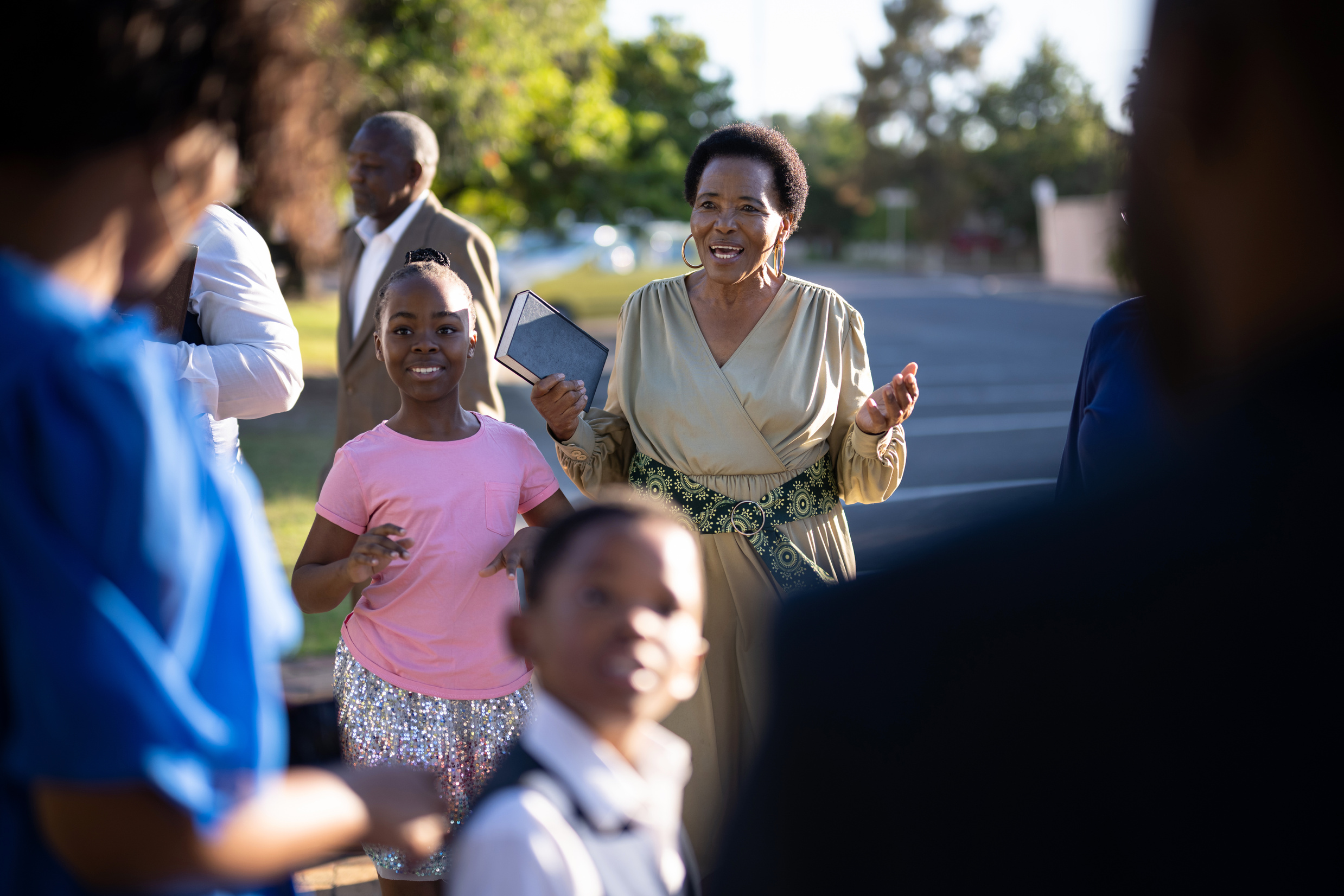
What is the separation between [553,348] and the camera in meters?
2.94

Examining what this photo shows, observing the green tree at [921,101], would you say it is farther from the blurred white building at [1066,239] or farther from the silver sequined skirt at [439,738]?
the silver sequined skirt at [439,738]

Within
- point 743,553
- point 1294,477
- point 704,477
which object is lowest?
point 743,553

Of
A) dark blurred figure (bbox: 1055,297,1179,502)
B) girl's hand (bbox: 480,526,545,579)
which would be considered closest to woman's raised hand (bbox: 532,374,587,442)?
girl's hand (bbox: 480,526,545,579)

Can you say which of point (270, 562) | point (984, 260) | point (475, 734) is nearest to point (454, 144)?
point (475, 734)

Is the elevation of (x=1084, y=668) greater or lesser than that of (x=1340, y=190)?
lesser

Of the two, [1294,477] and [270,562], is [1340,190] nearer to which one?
[1294,477]

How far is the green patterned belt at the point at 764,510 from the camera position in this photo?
3.01 metres

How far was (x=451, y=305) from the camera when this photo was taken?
108 inches

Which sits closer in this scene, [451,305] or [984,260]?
[451,305]

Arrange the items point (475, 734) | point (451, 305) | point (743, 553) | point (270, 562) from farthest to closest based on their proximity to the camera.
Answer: point (743, 553), point (451, 305), point (475, 734), point (270, 562)

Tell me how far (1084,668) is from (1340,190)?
0.38m

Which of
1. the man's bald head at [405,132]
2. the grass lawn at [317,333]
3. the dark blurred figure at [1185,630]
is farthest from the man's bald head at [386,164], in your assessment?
the grass lawn at [317,333]

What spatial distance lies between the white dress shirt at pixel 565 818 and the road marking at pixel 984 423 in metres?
9.84

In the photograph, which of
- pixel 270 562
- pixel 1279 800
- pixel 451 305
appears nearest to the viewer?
pixel 1279 800
